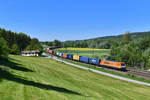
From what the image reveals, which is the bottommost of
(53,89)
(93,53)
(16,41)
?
(53,89)

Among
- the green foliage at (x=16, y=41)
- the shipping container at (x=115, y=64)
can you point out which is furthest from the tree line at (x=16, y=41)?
the shipping container at (x=115, y=64)

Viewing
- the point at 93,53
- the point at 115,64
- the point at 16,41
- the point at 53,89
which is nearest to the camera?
the point at 53,89

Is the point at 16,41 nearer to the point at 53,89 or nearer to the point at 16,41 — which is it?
the point at 16,41

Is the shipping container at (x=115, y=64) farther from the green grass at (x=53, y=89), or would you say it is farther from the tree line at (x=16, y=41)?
the tree line at (x=16, y=41)

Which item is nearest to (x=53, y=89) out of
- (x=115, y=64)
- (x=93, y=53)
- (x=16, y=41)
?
(x=115, y=64)

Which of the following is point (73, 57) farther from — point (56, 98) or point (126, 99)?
point (56, 98)

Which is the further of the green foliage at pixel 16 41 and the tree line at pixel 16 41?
the tree line at pixel 16 41

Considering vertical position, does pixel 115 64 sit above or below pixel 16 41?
below

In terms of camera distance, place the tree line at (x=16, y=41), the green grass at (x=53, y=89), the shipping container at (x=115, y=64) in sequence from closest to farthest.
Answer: the green grass at (x=53, y=89) → the shipping container at (x=115, y=64) → the tree line at (x=16, y=41)

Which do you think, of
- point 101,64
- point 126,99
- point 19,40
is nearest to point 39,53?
point 19,40

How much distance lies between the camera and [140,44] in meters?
89.6

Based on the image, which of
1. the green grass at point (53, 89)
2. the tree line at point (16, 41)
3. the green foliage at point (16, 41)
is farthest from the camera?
the tree line at point (16, 41)

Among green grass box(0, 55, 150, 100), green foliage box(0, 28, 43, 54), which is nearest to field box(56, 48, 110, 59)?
green foliage box(0, 28, 43, 54)

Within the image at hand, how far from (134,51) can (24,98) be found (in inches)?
2869
